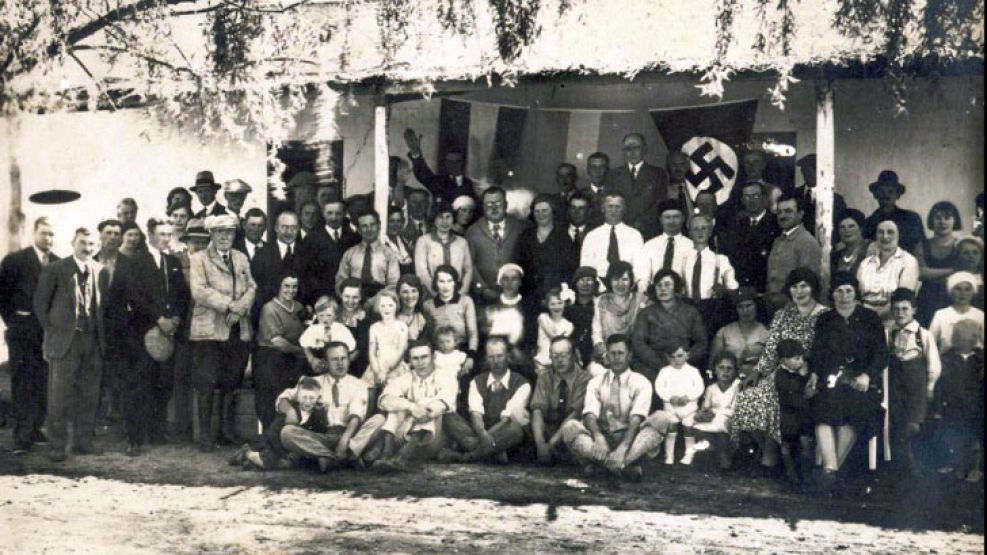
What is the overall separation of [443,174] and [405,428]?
1544 mm

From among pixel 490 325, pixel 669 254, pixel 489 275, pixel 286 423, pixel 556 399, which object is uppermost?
pixel 669 254

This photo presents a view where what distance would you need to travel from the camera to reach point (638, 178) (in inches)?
217

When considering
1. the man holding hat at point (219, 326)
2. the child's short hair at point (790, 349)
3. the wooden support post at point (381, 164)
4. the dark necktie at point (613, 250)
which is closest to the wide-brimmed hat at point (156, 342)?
the man holding hat at point (219, 326)

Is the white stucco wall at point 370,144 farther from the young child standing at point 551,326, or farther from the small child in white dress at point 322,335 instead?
the young child standing at point 551,326

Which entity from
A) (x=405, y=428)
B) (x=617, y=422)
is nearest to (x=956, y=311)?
(x=617, y=422)

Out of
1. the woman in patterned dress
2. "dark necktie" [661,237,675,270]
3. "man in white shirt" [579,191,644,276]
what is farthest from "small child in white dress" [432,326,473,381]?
the woman in patterned dress

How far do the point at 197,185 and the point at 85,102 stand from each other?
0.72 m

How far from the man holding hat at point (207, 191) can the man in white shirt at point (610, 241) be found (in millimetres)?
1984

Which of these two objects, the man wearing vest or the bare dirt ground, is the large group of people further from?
the bare dirt ground

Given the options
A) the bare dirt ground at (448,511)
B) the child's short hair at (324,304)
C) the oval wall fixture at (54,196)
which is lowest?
the bare dirt ground at (448,511)

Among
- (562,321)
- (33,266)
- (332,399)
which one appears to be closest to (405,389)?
(332,399)

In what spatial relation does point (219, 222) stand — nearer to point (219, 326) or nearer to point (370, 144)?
point (219, 326)

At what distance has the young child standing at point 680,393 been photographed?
4945mm

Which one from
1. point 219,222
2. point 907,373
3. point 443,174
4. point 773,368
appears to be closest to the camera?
point 907,373
